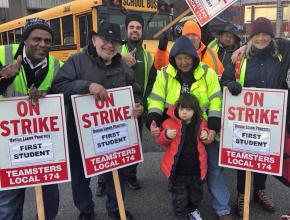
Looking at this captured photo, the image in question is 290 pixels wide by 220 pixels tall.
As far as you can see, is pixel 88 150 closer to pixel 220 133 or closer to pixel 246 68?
pixel 220 133

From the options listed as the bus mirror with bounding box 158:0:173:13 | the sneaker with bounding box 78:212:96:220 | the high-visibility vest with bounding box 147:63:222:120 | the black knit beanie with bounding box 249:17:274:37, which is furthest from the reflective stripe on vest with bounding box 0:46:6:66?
the bus mirror with bounding box 158:0:173:13

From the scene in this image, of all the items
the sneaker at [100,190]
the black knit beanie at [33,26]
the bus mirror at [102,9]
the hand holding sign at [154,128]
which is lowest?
the sneaker at [100,190]

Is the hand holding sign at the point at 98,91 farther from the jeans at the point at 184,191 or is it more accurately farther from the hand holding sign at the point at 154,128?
the jeans at the point at 184,191

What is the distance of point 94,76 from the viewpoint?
10.4 feet

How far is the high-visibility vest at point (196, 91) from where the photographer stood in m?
3.27

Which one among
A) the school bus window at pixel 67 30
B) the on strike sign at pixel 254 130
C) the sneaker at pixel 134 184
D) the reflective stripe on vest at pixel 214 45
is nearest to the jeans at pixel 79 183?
the sneaker at pixel 134 184

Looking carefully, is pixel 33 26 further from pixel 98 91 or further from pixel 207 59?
pixel 207 59

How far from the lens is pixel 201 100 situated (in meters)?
3.29

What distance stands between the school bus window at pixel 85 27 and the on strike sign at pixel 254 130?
280 inches

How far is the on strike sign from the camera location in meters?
3.07

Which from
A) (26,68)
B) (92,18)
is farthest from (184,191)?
(92,18)

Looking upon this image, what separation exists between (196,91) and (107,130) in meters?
0.87

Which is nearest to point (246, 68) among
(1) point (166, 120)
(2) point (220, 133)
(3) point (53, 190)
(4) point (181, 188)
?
(2) point (220, 133)

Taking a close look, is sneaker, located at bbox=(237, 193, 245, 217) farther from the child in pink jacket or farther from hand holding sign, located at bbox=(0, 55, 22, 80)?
hand holding sign, located at bbox=(0, 55, 22, 80)
